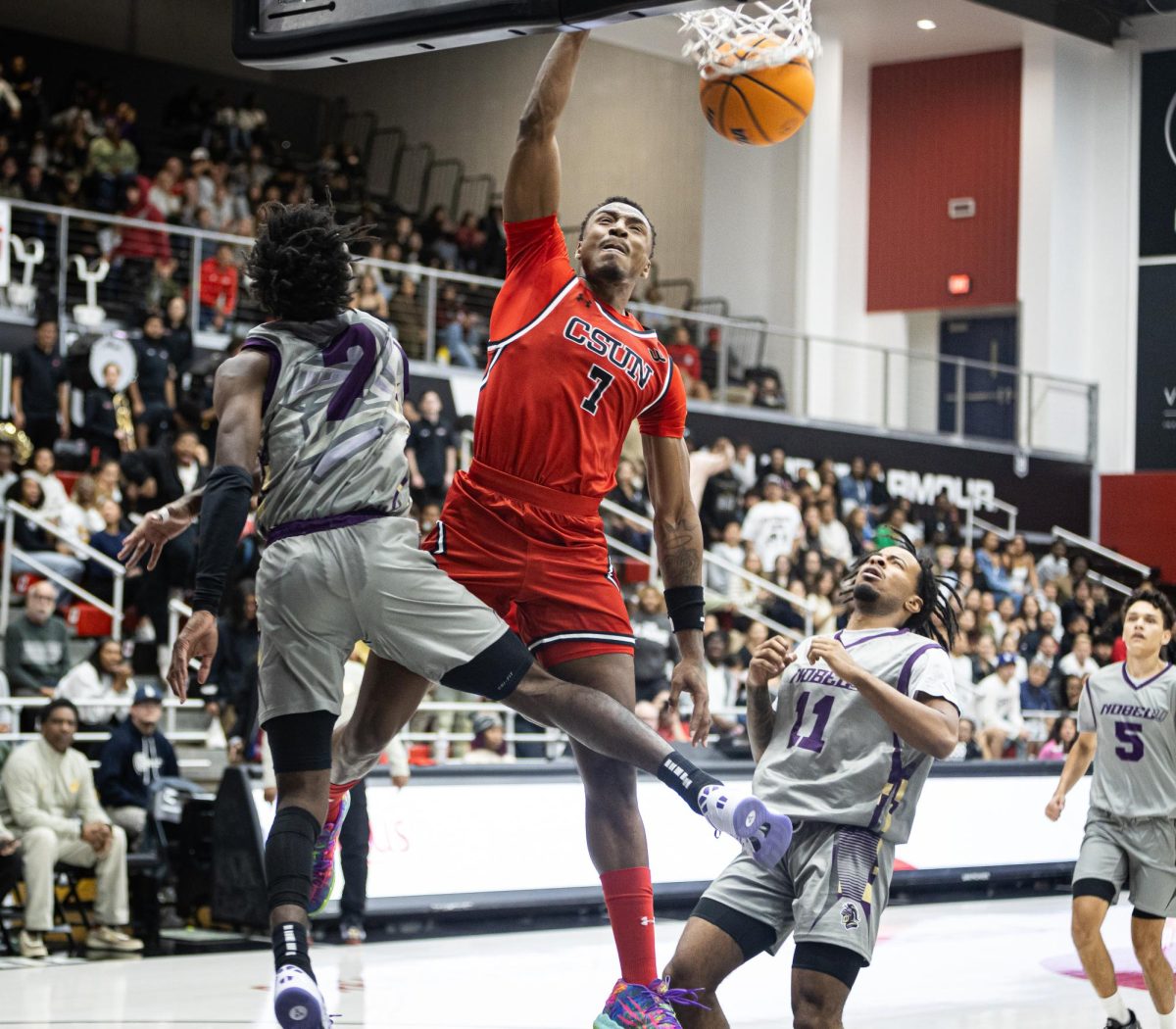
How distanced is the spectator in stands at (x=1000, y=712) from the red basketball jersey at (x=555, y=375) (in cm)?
1186

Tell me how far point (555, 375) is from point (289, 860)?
1.59 metres

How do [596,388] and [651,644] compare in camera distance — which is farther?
[651,644]

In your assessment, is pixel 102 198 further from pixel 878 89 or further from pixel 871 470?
pixel 878 89

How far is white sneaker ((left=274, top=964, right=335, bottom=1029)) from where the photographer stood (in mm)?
4270

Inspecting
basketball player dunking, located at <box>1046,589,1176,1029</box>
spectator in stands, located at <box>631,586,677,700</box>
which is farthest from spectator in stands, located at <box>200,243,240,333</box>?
basketball player dunking, located at <box>1046,589,1176,1029</box>

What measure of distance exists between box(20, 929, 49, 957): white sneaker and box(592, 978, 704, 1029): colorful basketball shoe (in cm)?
568

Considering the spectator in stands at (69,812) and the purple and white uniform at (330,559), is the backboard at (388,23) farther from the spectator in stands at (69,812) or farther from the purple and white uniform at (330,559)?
the spectator in stands at (69,812)

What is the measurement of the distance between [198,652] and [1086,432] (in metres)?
22.9

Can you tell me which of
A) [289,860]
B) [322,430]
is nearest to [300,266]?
[322,430]

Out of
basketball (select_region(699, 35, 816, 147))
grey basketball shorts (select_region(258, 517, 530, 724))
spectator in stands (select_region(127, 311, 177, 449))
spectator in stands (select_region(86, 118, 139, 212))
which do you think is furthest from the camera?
spectator in stands (select_region(86, 118, 139, 212))

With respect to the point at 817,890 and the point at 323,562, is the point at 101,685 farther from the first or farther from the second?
the point at 817,890

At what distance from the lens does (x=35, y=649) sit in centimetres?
1145

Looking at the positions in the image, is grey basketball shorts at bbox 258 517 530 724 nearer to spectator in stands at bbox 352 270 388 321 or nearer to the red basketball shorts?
the red basketball shorts

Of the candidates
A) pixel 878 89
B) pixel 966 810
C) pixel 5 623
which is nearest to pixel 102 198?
pixel 5 623
